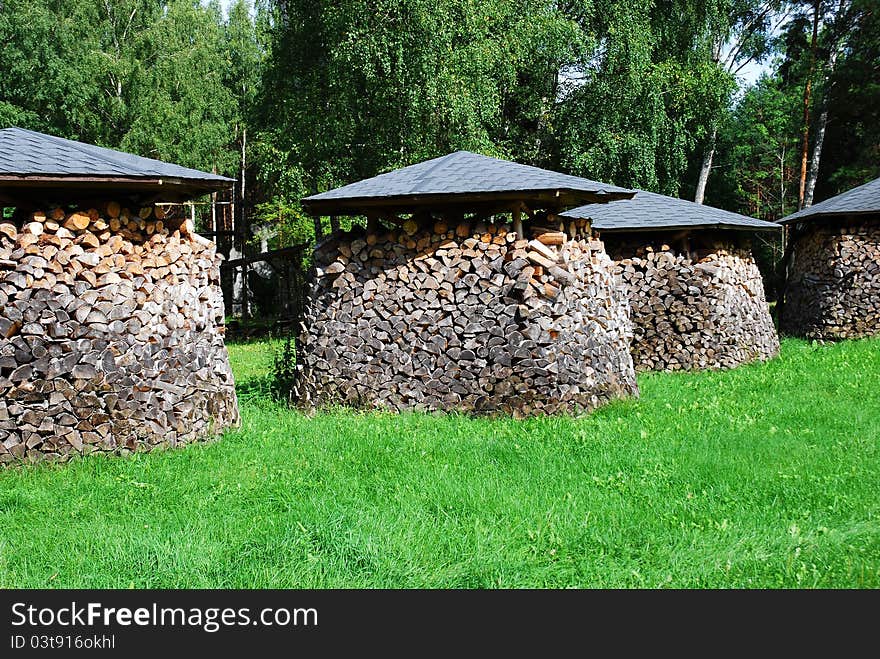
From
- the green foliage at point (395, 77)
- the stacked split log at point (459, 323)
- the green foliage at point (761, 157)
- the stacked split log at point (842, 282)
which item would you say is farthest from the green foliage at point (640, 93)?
the stacked split log at point (459, 323)

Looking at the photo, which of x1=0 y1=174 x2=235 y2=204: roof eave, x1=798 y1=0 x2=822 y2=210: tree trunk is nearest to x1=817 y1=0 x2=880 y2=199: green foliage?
x1=798 y1=0 x2=822 y2=210: tree trunk

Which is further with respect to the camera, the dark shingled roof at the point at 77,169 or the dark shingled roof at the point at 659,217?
the dark shingled roof at the point at 659,217

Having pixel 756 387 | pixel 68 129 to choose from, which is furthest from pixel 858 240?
pixel 68 129

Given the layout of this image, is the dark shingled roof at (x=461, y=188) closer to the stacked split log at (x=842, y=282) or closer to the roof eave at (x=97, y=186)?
the roof eave at (x=97, y=186)

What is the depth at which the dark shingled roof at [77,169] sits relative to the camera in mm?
5121

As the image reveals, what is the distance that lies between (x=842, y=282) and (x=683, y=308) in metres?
3.95

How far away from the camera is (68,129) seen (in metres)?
20.9

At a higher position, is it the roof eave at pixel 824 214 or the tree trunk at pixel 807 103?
the tree trunk at pixel 807 103

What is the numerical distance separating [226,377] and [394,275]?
1.99 metres

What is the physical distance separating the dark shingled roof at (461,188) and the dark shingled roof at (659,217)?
2055mm

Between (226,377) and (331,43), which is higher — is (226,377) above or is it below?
below

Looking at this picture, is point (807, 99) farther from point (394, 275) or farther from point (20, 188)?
point (20, 188)

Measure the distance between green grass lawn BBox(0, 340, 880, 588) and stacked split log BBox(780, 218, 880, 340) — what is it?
5.75 metres

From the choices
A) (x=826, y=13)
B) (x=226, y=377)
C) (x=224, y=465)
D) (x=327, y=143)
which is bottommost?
(x=224, y=465)
